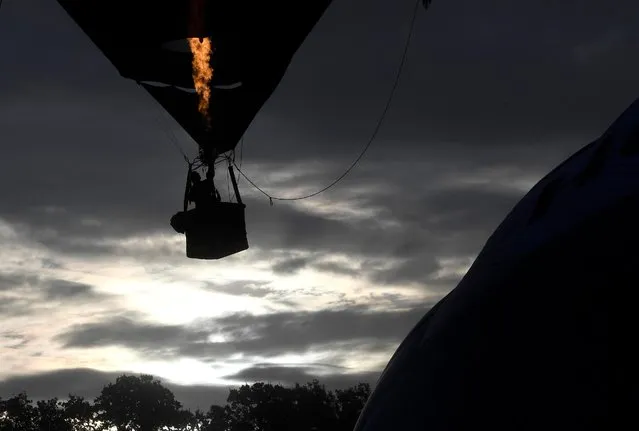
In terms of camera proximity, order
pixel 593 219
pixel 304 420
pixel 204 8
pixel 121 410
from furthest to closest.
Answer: pixel 121 410 < pixel 304 420 < pixel 204 8 < pixel 593 219

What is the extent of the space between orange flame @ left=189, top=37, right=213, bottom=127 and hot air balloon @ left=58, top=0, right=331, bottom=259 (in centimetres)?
1

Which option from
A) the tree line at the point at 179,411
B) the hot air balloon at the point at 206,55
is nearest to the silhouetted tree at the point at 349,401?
the tree line at the point at 179,411

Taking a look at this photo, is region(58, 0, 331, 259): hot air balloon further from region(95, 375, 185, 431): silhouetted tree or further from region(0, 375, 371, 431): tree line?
region(95, 375, 185, 431): silhouetted tree

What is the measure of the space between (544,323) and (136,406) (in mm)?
131265

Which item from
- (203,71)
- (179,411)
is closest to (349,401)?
(179,411)

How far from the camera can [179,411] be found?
424 feet

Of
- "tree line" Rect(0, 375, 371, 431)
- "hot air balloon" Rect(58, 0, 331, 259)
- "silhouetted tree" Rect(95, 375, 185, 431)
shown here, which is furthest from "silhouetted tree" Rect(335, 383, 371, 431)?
"hot air balloon" Rect(58, 0, 331, 259)

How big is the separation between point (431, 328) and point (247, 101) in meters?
12.7

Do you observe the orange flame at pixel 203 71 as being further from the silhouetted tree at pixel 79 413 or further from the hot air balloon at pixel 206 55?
the silhouetted tree at pixel 79 413

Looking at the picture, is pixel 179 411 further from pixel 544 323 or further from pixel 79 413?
pixel 544 323

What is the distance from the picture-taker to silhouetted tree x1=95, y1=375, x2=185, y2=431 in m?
125

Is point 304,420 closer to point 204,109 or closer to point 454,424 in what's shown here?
point 204,109

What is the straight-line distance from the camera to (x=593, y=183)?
1.00 m

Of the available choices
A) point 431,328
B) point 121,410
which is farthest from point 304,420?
point 431,328
